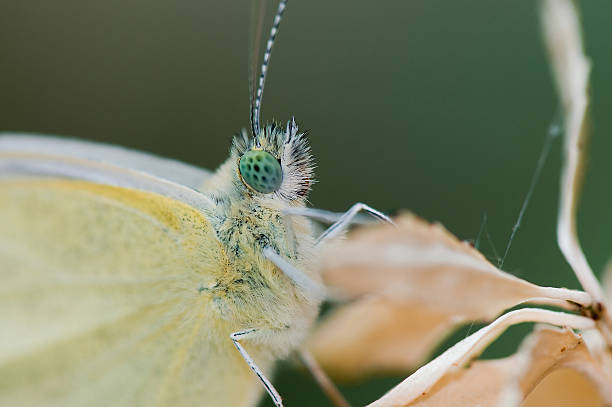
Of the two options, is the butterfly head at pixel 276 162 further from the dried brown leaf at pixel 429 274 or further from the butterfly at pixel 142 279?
the dried brown leaf at pixel 429 274

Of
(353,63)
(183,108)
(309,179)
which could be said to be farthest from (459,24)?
(309,179)

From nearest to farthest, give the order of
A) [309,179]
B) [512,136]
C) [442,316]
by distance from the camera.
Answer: [442,316], [309,179], [512,136]

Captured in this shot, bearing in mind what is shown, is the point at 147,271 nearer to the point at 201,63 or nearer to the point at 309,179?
the point at 309,179

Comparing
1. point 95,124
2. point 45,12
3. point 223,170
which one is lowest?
point 95,124

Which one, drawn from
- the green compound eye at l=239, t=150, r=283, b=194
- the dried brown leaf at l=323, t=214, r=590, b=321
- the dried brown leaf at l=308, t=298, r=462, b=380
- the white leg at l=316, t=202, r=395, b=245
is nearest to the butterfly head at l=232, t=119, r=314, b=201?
the green compound eye at l=239, t=150, r=283, b=194

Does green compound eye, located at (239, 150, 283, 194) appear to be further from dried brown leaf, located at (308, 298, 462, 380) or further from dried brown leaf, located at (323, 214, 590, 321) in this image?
dried brown leaf, located at (323, 214, 590, 321)

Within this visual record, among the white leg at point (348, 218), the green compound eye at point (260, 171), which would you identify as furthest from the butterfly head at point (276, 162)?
the white leg at point (348, 218)
